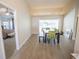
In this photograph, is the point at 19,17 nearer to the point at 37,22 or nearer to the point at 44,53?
the point at 44,53

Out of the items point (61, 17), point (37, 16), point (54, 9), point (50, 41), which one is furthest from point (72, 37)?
point (37, 16)

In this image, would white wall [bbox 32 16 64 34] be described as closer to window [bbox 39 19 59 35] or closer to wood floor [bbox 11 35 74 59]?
window [bbox 39 19 59 35]

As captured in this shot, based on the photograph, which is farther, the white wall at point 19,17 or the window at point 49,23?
the window at point 49,23

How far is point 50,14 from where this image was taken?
28.9 ft

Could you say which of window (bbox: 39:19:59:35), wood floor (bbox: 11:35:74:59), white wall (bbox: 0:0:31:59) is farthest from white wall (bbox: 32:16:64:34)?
wood floor (bbox: 11:35:74:59)

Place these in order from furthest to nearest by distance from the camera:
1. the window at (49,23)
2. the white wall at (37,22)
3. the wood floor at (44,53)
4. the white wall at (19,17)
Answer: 1. the window at (49,23)
2. the white wall at (37,22)
3. the white wall at (19,17)
4. the wood floor at (44,53)

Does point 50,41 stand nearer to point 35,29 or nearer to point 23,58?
point 23,58

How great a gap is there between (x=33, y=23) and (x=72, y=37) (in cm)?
465

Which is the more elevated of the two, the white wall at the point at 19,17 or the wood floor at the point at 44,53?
the white wall at the point at 19,17

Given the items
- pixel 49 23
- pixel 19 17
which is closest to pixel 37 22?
pixel 49 23

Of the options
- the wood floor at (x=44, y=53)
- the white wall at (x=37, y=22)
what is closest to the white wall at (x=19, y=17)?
the wood floor at (x=44, y=53)

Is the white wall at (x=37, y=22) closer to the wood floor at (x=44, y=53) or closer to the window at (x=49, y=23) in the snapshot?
the window at (x=49, y=23)


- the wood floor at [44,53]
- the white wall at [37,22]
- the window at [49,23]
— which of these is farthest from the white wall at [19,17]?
the window at [49,23]


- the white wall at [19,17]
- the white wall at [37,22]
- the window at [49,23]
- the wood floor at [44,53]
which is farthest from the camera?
the window at [49,23]
